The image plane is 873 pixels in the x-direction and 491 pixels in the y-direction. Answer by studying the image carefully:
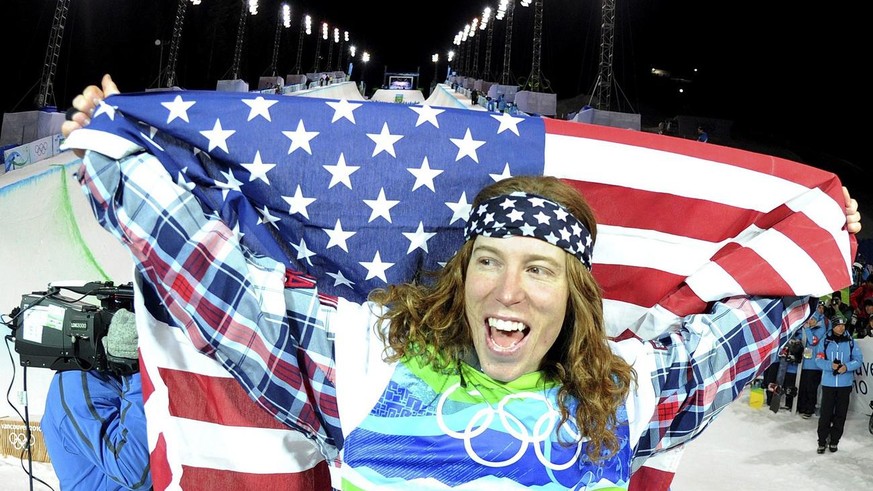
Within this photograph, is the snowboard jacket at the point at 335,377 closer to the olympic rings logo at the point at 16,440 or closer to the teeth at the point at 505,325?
the teeth at the point at 505,325

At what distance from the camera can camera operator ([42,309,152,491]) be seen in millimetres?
2508

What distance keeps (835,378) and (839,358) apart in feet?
0.87

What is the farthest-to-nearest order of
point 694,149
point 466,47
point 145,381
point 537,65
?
point 466,47, point 537,65, point 694,149, point 145,381

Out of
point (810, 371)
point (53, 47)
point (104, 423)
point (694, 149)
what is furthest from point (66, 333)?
point (53, 47)

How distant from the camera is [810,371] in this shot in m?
9.12

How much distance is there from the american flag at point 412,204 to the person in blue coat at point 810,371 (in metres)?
7.10

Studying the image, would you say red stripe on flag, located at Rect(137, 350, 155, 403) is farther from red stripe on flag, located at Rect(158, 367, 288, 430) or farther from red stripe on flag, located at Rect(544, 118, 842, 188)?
red stripe on flag, located at Rect(544, 118, 842, 188)

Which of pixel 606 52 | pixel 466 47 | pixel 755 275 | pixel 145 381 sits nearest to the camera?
pixel 145 381

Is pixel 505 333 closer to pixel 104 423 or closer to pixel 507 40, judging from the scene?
pixel 104 423

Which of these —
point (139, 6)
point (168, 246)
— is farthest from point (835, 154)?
point (139, 6)

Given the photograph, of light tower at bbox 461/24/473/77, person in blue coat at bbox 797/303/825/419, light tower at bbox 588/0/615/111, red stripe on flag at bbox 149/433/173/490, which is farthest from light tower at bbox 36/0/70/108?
light tower at bbox 461/24/473/77

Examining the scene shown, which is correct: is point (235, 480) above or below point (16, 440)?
above

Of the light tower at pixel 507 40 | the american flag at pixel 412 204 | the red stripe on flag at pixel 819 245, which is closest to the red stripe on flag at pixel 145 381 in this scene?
the american flag at pixel 412 204

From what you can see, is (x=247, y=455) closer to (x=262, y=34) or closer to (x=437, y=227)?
(x=437, y=227)
